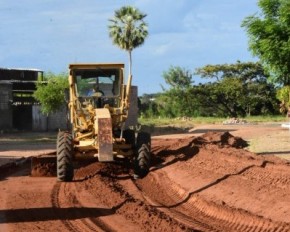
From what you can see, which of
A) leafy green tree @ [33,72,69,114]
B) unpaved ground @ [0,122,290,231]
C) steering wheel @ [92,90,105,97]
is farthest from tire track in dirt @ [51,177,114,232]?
leafy green tree @ [33,72,69,114]

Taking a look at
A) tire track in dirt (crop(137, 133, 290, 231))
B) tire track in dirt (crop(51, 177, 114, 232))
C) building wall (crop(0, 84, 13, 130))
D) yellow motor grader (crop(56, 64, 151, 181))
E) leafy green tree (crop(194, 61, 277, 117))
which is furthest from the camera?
leafy green tree (crop(194, 61, 277, 117))

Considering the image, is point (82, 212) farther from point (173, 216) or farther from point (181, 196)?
point (181, 196)

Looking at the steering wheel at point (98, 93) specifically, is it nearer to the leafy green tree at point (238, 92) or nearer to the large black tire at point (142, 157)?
the large black tire at point (142, 157)

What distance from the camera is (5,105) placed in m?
46.7

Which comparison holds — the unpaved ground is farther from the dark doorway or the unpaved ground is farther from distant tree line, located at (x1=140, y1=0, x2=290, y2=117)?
distant tree line, located at (x1=140, y1=0, x2=290, y2=117)

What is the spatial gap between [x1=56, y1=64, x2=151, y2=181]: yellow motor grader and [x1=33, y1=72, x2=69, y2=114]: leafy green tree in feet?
89.0

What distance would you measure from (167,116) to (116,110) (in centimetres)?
5646

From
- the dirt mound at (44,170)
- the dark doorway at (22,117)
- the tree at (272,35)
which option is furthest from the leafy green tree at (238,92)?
the dirt mound at (44,170)

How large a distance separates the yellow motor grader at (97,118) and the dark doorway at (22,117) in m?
31.6

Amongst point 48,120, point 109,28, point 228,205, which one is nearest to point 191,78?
point 109,28

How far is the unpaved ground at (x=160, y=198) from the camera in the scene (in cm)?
1054

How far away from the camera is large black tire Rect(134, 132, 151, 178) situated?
1725 cm

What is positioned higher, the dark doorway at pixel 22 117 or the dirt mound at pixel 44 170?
the dark doorway at pixel 22 117

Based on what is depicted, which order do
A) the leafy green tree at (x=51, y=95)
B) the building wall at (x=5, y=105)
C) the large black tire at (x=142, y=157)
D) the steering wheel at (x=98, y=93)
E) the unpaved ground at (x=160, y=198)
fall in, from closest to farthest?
the unpaved ground at (x=160, y=198) → the large black tire at (x=142, y=157) → the steering wheel at (x=98, y=93) → the leafy green tree at (x=51, y=95) → the building wall at (x=5, y=105)
